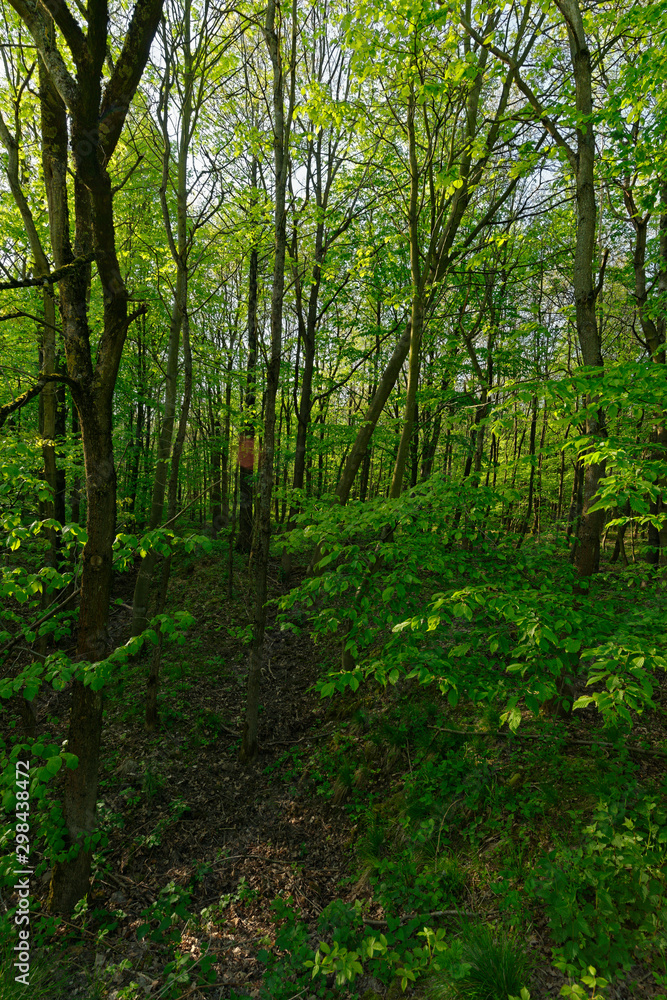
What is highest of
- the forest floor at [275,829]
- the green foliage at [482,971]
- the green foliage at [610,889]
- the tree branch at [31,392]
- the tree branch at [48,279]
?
the tree branch at [48,279]

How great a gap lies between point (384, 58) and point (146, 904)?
32.9ft

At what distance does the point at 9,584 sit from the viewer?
11.2 feet

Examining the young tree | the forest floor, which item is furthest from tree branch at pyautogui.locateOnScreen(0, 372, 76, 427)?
the forest floor

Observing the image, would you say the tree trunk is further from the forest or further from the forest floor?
the forest floor

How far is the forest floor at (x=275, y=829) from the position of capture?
3705 mm

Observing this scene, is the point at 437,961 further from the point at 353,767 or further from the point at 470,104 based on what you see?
the point at 470,104

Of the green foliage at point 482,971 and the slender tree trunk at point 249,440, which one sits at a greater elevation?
the slender tree trunk at point 249,440

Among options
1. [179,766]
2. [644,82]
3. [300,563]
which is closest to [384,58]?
[644,82]

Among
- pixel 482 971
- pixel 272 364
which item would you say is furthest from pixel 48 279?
pixel 482 971

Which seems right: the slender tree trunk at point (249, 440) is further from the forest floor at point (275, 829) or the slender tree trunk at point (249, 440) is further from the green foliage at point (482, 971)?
the green foliage at point (482, 971)

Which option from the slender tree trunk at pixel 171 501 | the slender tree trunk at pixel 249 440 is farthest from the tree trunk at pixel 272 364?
the slender tree trunk at pixel 249 440

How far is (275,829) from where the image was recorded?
17.4 ft

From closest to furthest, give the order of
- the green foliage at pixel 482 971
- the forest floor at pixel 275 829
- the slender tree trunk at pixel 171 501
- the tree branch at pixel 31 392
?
the green foliage at pixel 482 971 → the tree branch at pixel 31 392 → the forest floor at pixel 275 829 → the slender tree trunk at pixel 171 501

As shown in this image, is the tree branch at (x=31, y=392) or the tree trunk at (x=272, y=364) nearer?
the tree branch at (x=31, y=392)
